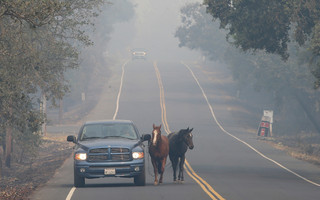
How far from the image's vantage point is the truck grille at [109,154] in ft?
62.7

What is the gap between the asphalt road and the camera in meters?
19.2

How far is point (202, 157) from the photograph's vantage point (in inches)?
1417

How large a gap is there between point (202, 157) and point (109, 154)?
17.3m

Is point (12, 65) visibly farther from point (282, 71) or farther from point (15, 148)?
point (282, 71)

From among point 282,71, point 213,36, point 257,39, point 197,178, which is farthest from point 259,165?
point 213,36

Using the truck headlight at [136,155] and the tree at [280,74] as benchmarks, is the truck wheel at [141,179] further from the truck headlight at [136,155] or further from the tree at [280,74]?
the tree at [280,74]

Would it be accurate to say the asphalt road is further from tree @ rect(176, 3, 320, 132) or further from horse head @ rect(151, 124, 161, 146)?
tree @ rect(176, 3, 320, 132)

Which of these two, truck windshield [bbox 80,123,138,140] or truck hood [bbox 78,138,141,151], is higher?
truck windshield [bbox 80,123,138,140]

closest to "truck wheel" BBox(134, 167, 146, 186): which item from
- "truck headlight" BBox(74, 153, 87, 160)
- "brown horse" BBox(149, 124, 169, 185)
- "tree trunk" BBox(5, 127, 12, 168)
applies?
"brown horse" BBox(149, 124, 169, 185)

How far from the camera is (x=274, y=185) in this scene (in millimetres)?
22375

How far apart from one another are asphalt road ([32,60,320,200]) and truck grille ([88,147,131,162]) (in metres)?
0.93

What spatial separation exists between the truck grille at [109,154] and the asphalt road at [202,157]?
3.06 feet

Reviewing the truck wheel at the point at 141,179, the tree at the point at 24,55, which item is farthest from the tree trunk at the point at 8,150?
the truck wheel at the point at 141,179

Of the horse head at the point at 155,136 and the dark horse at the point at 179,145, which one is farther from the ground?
the horse head at the point at 155,136
